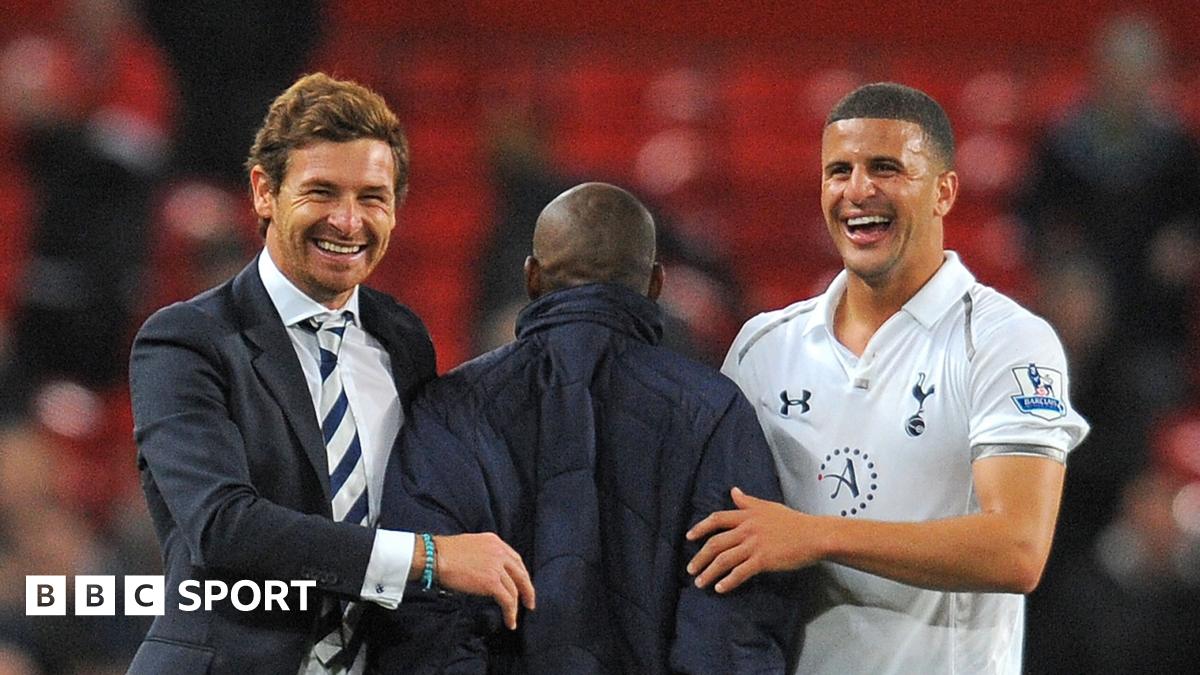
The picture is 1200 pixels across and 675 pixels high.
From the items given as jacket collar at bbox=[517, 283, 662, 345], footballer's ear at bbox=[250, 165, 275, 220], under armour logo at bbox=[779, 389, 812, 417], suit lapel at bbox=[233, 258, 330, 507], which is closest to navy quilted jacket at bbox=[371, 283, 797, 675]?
jacket collar at bbox=[517, 283, 662, 345]

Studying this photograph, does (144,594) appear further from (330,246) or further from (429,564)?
(429,564)

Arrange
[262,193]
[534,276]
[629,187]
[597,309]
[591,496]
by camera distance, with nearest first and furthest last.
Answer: [591,496] < [597,309] < [534,276] < [262,193] < [629,187]

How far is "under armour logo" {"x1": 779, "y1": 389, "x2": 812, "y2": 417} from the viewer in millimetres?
2984

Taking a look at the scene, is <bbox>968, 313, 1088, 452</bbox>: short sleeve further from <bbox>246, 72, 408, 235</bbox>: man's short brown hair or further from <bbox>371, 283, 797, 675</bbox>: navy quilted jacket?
<bbox>246, 72, 408, 235</bbox>: man's short brown hair

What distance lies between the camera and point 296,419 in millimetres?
2734

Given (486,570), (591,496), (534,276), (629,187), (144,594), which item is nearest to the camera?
(486,570)

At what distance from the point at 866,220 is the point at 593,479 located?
2.31 ft

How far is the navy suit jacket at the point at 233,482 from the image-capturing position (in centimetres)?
254

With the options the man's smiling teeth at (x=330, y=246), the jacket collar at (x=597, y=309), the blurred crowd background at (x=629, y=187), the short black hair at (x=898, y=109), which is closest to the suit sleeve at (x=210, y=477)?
the man's smiling teeth at (x=330, y=246)

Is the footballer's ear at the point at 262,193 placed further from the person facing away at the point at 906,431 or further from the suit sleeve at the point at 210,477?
the person facing away at the point at 906,431

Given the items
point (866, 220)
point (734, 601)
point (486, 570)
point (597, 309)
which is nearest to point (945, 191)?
point (866, 220)

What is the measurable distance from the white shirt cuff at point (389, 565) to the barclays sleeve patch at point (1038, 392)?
0.99m

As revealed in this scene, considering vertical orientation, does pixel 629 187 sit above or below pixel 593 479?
above

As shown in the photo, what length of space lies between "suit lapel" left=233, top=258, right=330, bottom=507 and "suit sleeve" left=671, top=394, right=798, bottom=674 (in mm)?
597
